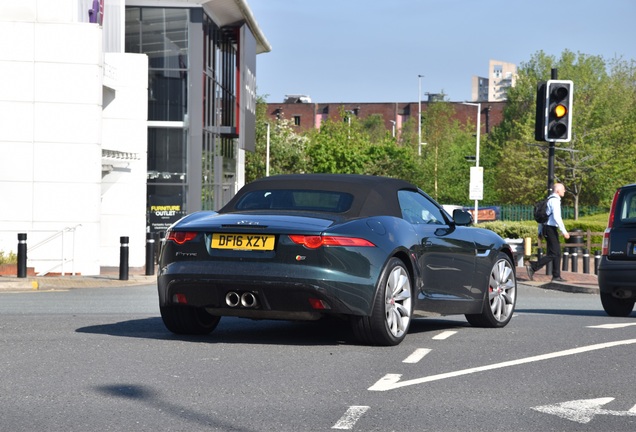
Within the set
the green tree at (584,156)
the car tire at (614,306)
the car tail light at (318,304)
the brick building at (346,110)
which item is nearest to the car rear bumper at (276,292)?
the car tail light at (318,304)

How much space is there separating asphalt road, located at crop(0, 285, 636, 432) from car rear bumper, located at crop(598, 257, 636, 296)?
2069 mm

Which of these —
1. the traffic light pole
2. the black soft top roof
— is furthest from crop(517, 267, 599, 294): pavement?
the black soft top roof

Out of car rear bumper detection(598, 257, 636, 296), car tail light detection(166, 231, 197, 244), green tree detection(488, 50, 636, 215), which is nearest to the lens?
car tail light detection(166, 231, 197, 244)

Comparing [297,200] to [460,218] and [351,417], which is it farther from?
[351,417]

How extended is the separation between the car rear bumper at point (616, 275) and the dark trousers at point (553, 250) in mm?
8449

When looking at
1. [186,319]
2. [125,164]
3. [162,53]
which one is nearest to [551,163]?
[125,164]

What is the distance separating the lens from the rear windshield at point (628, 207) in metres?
14.5

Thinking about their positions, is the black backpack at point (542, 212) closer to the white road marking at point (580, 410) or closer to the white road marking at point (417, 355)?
the white road marking at point (417, 355)

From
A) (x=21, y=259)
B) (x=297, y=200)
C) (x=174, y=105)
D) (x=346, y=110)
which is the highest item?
(x=346, y=110)

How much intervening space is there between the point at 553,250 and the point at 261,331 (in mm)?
13644

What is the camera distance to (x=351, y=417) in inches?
253

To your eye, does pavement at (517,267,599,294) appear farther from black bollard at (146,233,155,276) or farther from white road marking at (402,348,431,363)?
white road marking at (402,348,431,363)

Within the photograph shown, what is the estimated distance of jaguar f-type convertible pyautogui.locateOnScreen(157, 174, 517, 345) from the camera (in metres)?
9.25

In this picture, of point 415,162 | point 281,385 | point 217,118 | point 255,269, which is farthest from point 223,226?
point 415,162
